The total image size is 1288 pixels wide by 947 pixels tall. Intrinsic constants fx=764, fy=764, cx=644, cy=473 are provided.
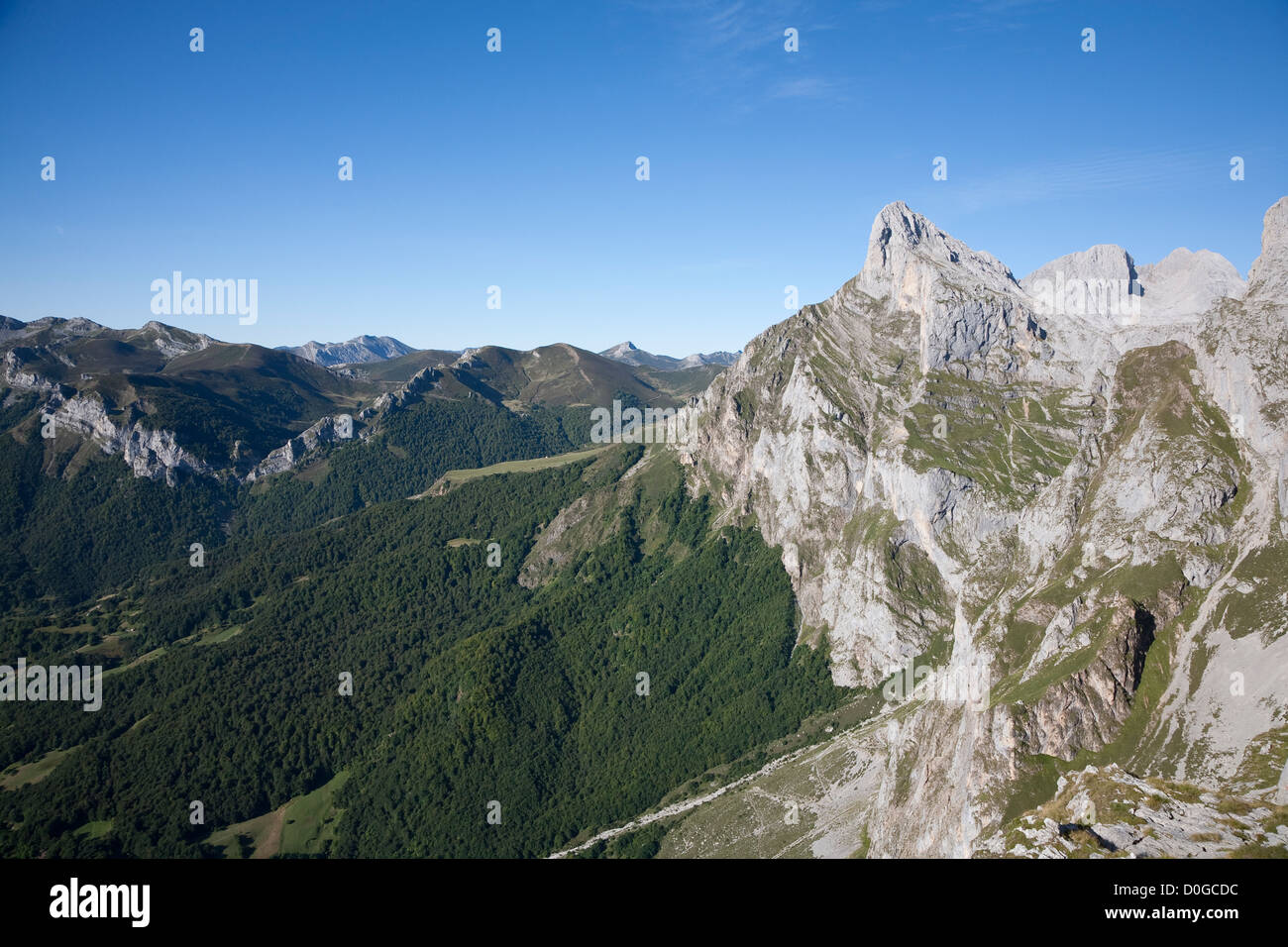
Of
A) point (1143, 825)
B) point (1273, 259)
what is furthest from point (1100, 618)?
point (1273, 259)

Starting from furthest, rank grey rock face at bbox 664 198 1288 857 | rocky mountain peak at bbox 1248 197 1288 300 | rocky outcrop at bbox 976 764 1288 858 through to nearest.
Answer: rocky mountain peak at bbox 1248 197 1288 300
grey rock face at bbox 664 198 1288 857
rocky outcrop at bbox 976 764 1288 858

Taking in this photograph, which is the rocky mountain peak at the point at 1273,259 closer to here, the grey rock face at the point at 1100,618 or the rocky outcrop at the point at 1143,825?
the grey rock face at the point at 1100,618

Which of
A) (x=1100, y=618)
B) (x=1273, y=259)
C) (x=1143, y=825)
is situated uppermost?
(x=1273, y=259)

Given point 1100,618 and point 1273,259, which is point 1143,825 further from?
point 1273,259

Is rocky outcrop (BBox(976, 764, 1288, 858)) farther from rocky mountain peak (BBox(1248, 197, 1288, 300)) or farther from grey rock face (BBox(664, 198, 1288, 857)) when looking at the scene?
rocky mountain peak (BBox(1248, 197, 1288, 300))

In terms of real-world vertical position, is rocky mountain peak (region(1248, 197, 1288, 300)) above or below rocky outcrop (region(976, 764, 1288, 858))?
above

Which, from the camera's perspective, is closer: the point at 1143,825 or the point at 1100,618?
the point at 1143,825

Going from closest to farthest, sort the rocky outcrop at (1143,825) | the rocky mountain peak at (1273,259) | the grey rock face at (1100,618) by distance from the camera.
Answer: the rocky outcrop at (1143,825), the grey rock face at (1100,618), the rocky mountain peak at (1273,259)

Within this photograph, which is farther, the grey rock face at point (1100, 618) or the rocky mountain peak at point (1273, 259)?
the rocky mountain peak at point (1273, 259)

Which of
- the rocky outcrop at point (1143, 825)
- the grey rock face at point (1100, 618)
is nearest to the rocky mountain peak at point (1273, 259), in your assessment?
the grey rock face at point (1100, 618)

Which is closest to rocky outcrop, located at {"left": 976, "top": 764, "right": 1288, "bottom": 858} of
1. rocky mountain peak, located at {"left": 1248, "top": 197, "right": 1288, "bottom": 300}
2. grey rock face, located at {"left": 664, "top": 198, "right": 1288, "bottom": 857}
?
grey rock face, located at {"left": 664, "top": 198, "right": 1288, "bottom": 857}
